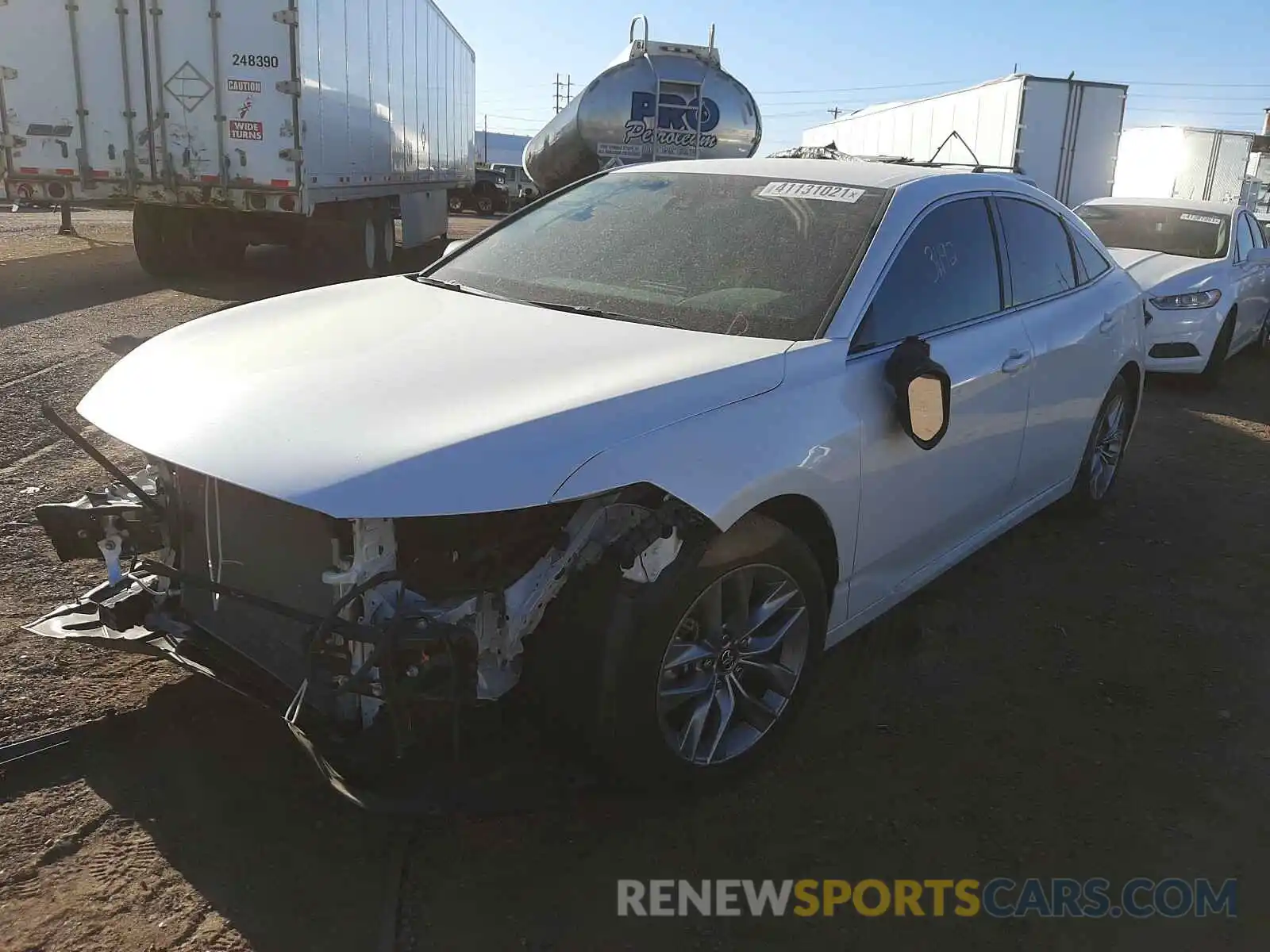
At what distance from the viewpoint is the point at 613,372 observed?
8.81 ft

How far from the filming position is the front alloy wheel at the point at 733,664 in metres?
2.70

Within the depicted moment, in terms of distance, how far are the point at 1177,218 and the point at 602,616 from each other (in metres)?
9.39

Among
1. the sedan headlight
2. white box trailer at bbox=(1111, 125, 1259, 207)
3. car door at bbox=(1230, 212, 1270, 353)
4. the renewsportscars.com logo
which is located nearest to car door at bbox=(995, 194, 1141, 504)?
the renewsportscars.com logo

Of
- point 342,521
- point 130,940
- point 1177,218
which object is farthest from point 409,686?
point 1177,218

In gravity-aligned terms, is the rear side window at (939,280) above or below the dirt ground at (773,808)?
above

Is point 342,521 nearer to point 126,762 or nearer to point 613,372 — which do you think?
point 613,372

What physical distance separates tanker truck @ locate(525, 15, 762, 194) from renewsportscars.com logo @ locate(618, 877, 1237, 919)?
13962mm

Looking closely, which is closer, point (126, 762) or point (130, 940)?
point (130, 940)

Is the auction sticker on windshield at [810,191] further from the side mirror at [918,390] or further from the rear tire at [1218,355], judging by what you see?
the rear tire at [1218,355]

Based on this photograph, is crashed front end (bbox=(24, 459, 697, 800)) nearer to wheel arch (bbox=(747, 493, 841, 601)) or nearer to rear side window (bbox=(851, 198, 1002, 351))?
wheel arch (bbox=(747, 493, 841, 601))

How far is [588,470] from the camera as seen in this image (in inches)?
90.6

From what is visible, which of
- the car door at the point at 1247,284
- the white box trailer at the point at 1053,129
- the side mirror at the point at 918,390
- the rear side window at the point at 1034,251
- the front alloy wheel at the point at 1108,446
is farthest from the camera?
the white box trailer at the point at 1053,129

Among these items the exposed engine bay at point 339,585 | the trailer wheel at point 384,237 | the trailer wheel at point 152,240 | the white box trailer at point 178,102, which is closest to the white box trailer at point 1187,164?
the trailer wheel at point 384,237

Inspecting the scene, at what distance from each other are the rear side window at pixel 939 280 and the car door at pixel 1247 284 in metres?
6.59
